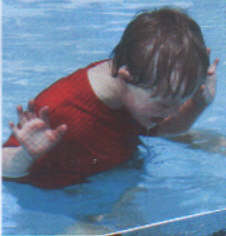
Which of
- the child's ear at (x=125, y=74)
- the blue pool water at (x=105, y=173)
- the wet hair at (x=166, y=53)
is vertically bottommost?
the blue pool water at (x=105, y=173)

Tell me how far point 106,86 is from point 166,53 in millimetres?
192

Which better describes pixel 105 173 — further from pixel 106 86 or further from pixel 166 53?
pixel 166 53

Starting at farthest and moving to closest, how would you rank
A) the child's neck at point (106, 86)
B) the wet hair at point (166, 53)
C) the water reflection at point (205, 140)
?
1. the water reflection at point (205, 140)
2. the child's neck at point (106, 86)
3. the wet hair at point (166, 53)

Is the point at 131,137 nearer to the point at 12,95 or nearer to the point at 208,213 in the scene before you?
the point at 208,213

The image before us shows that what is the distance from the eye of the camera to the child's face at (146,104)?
40.1 inches

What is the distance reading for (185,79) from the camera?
38.1 inches

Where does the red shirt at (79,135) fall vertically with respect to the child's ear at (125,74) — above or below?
below

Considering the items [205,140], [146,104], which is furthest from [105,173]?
[205,140]

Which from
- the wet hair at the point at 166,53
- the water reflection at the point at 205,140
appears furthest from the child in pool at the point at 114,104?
the water reflection at the point at 205,140

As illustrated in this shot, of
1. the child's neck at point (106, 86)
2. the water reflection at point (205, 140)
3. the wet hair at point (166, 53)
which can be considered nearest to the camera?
the wet hair at point (166, 53)

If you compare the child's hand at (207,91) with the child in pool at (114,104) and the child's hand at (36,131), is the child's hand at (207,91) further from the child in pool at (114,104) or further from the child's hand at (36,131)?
the child's hand at (36,131)

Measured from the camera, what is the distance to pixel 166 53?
951 mm

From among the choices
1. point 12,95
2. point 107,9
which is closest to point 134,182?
point 12,95

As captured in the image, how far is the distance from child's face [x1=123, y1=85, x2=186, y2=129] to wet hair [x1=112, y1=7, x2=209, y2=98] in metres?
0.02
